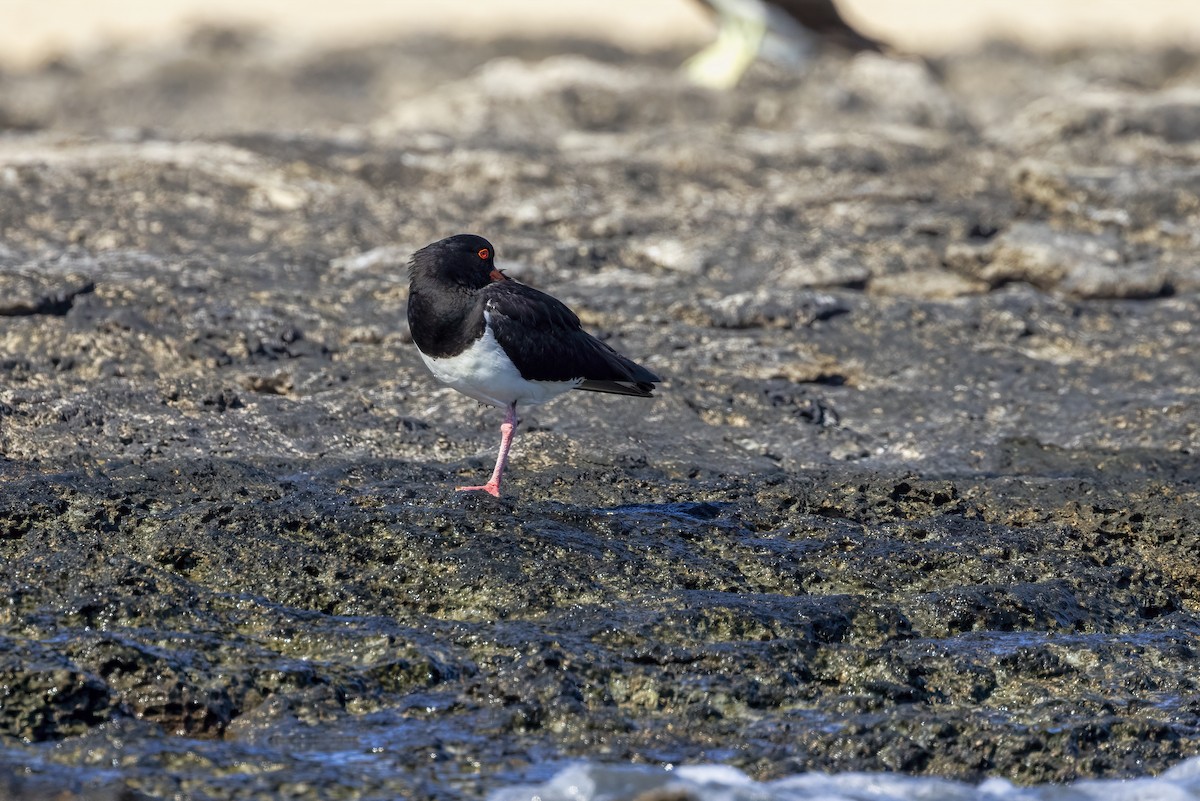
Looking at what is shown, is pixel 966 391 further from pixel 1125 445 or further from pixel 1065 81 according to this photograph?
pixel 1065 81

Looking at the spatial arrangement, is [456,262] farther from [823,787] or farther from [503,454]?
[823,787]

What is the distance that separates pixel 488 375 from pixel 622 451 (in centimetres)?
104

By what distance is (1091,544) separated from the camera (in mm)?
6910

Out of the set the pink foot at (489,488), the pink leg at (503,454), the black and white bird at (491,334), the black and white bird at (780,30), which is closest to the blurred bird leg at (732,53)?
the black and white bird at (780,30)

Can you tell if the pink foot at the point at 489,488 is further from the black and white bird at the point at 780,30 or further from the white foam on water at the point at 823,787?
the black and white bird at the point at 780,30

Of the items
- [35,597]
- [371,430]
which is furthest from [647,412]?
[35,597]

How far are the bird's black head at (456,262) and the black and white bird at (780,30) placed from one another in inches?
360

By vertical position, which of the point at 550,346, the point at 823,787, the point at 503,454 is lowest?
the point at 823,787

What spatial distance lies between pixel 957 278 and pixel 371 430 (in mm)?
4368

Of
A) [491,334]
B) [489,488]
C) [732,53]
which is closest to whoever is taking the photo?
[489,488]

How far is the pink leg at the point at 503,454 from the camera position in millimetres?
7098

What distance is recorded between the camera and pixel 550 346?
745 cm

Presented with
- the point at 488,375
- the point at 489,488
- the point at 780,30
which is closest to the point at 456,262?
the point at 488,375

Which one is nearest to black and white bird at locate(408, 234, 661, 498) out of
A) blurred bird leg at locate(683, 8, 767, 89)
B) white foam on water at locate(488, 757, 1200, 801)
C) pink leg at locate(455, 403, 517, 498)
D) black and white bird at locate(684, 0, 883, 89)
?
pink leg at locate(455, 403, 517, 498)
